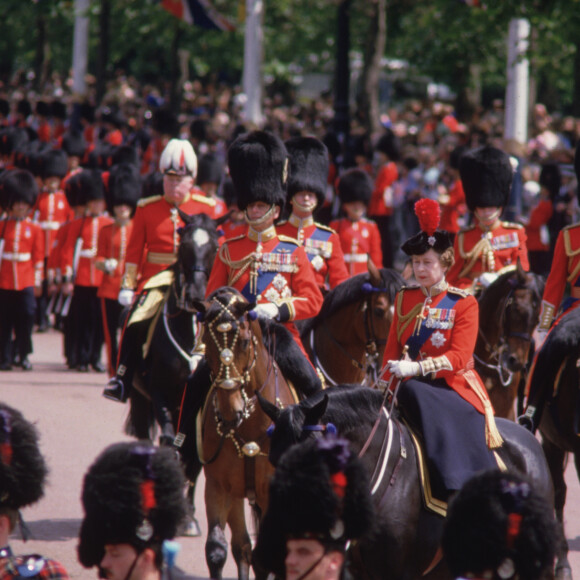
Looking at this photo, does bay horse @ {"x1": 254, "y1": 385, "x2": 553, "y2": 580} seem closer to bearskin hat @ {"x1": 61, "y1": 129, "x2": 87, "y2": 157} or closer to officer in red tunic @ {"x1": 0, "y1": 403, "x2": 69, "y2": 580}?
officer in red tunic @ {"x1": 0, "y1": 403, "x2": 69, "y2": 580}

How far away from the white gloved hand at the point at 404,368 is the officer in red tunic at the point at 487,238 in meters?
3.41

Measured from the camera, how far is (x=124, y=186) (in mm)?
11992

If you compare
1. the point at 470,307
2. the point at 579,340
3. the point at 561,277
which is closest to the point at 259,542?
the point at 470,307

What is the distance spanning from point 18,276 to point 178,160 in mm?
4707

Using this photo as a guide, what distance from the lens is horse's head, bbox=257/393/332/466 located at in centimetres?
502

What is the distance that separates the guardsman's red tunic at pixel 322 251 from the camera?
28.8ft

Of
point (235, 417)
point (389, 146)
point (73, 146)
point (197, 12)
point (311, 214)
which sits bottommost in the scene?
point (235, 417)

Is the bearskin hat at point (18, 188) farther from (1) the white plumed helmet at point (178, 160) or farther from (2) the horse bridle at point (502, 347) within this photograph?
(2) the horse bridle at point (502, 347)

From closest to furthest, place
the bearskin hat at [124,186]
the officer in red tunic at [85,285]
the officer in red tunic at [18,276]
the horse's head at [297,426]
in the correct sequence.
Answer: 1. the horse's head at [297,426]
2. the bearskin hat at [124,186]
3. the officer in red tunic at [18,276]
4. the officer in red tunic at [85,285]

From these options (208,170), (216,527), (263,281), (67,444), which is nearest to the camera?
(216,527)

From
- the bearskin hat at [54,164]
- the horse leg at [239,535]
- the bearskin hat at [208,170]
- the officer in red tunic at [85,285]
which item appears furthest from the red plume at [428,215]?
the bearskin hat at [54,164]

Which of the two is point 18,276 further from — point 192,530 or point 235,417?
point 235,417

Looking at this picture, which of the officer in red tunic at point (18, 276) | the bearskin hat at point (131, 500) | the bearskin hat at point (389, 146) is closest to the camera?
the bearskin hat at point (131, 500)

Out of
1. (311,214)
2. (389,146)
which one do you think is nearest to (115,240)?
(311,214)
